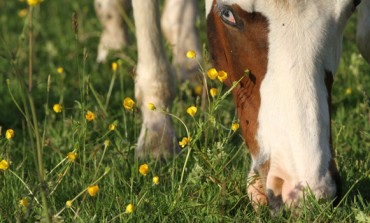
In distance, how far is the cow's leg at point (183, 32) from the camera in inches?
223

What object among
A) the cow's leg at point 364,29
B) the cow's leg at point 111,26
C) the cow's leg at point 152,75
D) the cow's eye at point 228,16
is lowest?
the cow's leg at point 111,26

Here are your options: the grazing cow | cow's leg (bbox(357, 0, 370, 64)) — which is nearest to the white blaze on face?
cow's leg (bbox(357, 0, 370, 64))

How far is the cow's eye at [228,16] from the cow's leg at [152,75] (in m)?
1.04

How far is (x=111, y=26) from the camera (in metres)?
6.27

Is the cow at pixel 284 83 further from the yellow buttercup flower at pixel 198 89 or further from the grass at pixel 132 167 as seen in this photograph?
the yellow buttercup flower at pixel 198 89

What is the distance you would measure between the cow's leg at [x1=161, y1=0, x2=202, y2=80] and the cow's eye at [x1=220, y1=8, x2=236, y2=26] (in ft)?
6.63

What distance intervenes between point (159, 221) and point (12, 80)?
262 cm

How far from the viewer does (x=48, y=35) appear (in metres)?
7.11

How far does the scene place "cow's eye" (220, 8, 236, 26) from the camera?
3.55 meters

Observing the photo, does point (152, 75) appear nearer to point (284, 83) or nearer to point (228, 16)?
point (228, 16)

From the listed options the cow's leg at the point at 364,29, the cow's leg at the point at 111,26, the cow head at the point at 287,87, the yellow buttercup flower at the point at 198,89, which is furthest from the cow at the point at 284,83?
the cow's leg at the point at 111,26

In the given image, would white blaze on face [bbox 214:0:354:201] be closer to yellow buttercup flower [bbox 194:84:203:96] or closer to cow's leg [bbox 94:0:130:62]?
yellow buttercup flower [bbox 194:84:203:96]

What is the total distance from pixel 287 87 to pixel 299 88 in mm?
48

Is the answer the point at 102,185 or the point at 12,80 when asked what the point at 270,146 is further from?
the point at 12,80
